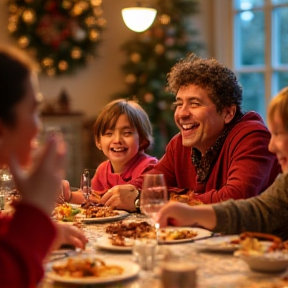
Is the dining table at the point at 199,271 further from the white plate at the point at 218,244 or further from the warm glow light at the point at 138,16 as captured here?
the warm glow light at the point at 138,16

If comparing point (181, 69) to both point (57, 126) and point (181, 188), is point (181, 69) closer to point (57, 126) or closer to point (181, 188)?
point (181, 188)

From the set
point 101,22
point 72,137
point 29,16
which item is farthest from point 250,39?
point 29,16

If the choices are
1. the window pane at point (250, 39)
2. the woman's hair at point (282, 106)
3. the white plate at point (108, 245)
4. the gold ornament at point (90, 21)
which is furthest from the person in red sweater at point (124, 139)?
the gold ornament at point (90, 21)

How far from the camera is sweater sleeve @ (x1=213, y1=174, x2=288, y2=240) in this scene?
6.71 feet

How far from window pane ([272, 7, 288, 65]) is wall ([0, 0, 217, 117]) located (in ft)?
2.89

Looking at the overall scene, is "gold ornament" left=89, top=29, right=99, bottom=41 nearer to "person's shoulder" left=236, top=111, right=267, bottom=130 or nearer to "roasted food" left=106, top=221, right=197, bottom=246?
"person's shoulder" left=236, top=111, right=267, bottom=130

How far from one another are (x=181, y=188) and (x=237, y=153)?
419mm

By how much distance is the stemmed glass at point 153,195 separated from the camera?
77.1 inches

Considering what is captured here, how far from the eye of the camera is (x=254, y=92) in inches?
267

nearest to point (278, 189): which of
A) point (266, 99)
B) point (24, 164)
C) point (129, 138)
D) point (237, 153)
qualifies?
point (237, 153)

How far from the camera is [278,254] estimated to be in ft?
5.71

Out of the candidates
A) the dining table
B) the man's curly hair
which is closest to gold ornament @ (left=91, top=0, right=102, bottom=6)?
the man's curly hair

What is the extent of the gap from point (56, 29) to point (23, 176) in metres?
5.71

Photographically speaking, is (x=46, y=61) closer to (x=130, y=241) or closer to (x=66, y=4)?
(x=66, y=4)
